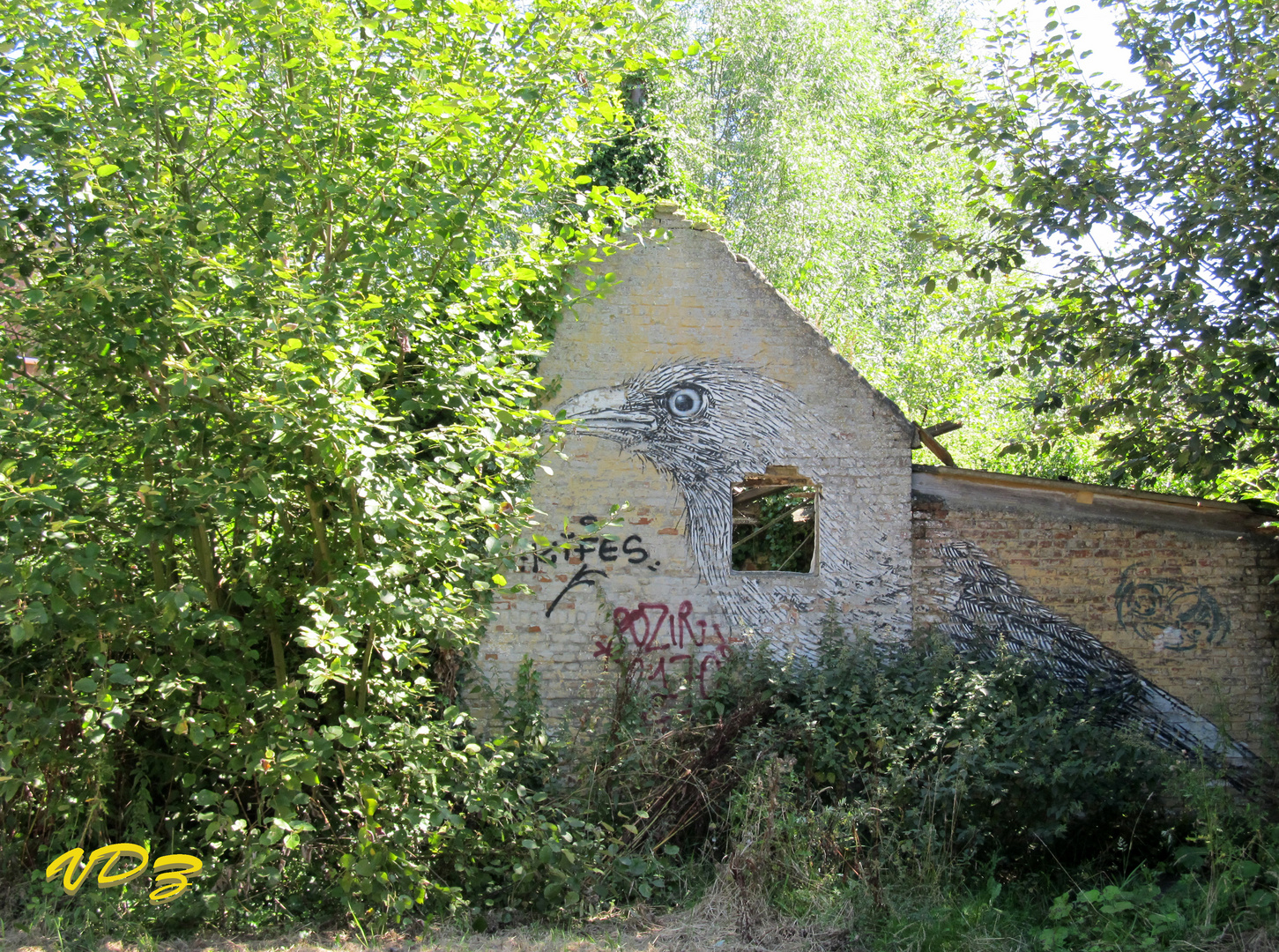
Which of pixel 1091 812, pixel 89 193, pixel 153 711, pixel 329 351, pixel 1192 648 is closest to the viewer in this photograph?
pixel 329 351

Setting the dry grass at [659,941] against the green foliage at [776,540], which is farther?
the green foliage at [776,540]

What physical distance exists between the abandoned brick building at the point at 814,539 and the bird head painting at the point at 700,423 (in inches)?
0.6

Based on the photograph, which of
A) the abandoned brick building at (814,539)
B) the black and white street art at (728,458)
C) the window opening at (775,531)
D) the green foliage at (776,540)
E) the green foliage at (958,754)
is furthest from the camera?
the green foliage at (776,540)

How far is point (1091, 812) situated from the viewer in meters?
5.98

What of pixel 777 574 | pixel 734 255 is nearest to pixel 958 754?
pixel 777 574

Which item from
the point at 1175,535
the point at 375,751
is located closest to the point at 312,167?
the point at 375,751

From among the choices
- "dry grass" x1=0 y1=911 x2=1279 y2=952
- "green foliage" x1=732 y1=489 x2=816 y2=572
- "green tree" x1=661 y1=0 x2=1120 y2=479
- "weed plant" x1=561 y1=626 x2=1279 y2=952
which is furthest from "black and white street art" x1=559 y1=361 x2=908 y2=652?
"green tree" x1=661 y1=0 x2=1120 y2=479

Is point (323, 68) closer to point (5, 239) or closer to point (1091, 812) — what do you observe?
point (5, 239)

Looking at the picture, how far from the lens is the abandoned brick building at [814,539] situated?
7.04 m

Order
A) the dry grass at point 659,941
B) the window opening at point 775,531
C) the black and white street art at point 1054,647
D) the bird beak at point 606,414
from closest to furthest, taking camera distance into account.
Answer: the dry grass at point 659,941, the black and white street art at point 1054,647, the bird beak at point 606,414, the window opening at point 775,531

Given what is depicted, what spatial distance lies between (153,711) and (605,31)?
470 centimetres

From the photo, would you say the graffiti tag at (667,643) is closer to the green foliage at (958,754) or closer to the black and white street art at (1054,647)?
the green foliage at (958,754)
